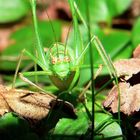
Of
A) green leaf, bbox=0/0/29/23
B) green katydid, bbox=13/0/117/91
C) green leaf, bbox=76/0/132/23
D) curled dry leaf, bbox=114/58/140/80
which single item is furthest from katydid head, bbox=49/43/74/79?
green leaf, bbox=0/0/29/23

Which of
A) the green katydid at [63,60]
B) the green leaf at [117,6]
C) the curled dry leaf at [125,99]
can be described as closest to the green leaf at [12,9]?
the green leaf at [117,6]

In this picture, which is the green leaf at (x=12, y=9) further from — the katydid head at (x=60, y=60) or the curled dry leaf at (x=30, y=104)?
the curled dry leaf at (x=30, y=104)

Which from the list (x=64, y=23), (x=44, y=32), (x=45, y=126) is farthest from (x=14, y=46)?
(x=45, y=126)

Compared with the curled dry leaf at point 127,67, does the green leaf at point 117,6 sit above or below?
above

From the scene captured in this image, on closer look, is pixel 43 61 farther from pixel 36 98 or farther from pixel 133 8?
pixel 133 8

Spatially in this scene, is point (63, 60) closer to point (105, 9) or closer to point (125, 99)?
point (125, 99)
